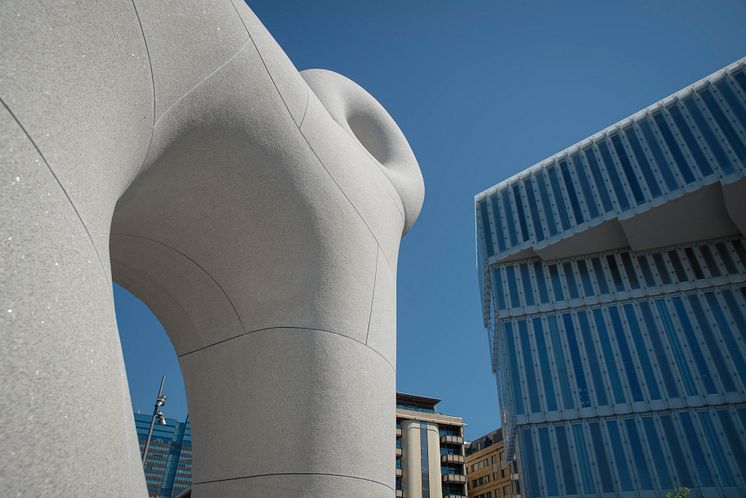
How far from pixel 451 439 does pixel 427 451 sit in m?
5.64

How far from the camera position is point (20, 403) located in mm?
1407

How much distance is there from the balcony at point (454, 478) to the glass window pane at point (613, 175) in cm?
3814

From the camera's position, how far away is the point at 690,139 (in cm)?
2888

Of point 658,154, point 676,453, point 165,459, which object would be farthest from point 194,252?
point 165,459

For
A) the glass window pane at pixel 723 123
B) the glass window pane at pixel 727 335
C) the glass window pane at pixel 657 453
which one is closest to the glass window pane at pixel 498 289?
the glass window pane at pixel 657 453

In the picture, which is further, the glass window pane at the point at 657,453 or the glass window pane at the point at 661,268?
the glass window pane at the point at 661,268

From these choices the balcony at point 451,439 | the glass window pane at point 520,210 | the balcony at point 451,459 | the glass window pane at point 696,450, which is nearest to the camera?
the glass window pane at point 696,450

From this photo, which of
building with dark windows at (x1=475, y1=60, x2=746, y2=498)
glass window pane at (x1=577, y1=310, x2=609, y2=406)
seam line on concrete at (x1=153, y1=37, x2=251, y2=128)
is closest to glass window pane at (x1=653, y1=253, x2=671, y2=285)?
building with dark windows at (x1=475, y1=60, x2=746, y2=498)

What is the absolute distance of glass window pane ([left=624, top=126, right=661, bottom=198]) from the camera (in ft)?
93.8

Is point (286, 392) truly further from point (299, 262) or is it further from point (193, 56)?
point (193, 56)

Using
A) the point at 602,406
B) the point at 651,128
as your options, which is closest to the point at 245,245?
the point at 602,406

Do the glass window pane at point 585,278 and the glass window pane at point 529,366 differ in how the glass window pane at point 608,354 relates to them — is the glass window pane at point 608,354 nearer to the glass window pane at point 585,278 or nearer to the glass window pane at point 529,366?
the glass window pane at point 585,278

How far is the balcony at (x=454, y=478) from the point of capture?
55344 mm

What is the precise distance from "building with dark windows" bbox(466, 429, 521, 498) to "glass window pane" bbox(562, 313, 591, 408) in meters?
31.4
